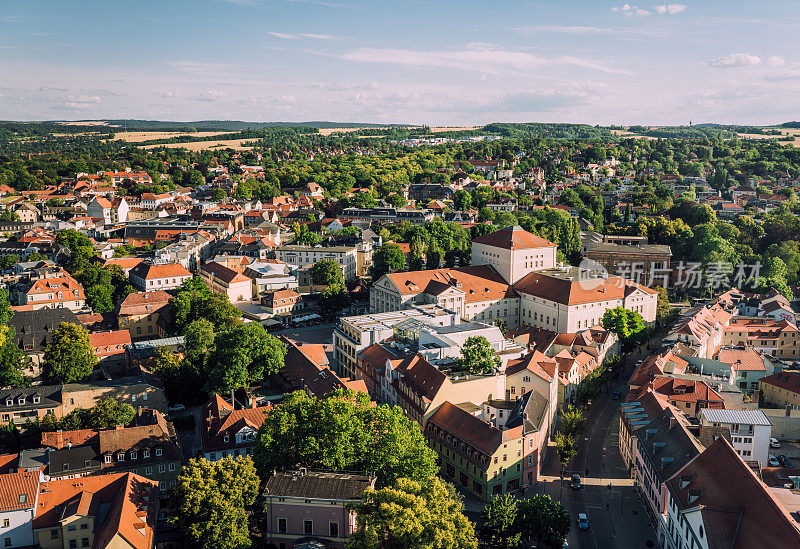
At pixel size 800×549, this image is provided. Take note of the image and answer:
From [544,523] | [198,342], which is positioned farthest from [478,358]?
[198,342]

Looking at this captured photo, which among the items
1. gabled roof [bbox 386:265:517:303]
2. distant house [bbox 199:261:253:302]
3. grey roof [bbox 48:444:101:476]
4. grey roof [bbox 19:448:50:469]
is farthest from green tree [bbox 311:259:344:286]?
grey roof [bbox 19:448:50:469]

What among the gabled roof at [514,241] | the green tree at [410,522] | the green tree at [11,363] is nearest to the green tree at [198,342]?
A: the green tree at [11,363]

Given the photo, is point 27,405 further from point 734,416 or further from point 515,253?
point 515,253

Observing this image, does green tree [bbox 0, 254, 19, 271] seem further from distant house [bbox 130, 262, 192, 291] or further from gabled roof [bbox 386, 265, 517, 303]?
gabled roof [bbox 386, 265, 517, 303]

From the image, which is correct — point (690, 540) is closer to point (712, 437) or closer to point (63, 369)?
point (712, 437)

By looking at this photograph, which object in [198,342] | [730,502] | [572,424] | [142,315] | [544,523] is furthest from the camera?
Result: [142,315]

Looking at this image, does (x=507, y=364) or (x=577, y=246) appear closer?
(x=507, y=364)

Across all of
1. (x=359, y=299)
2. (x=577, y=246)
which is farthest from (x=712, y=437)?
(x=577, y=246)
